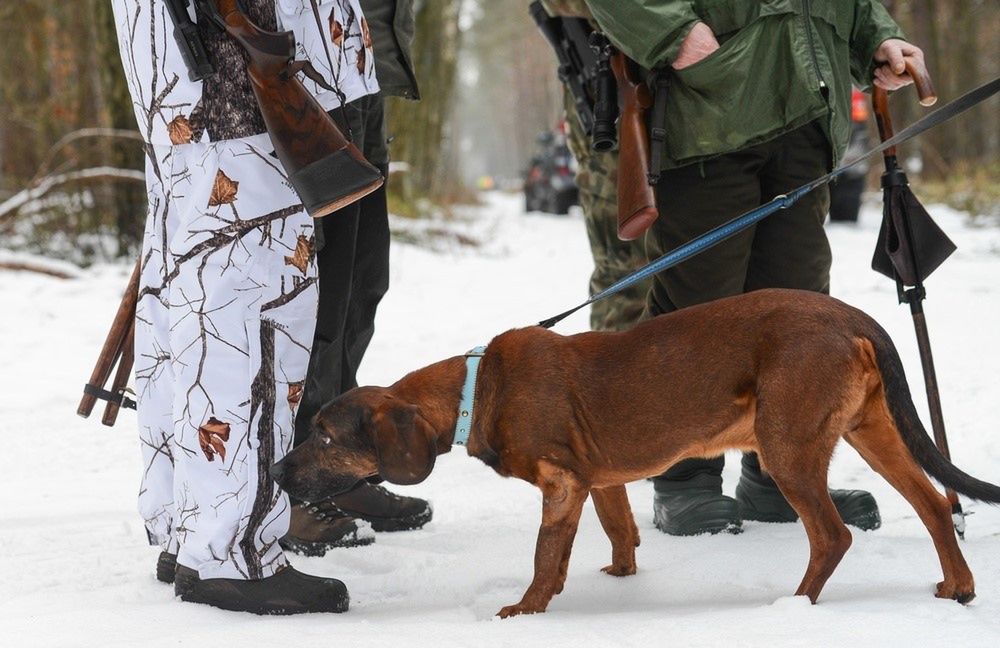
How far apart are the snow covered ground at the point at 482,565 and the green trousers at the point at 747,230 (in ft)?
2.14

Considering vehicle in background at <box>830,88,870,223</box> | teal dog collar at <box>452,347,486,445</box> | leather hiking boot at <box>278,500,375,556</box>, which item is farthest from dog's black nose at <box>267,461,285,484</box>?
vehicle in background at <box>830,88,870,223</box>

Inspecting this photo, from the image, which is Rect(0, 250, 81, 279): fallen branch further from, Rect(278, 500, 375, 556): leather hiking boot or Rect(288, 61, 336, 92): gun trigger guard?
Rect(288, 61, 336, 92): gun trigger guard

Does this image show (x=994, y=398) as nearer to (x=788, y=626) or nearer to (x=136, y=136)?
(x=788, y=626)

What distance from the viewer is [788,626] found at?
2.56 metres

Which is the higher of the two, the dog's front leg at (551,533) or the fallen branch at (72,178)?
the fallen branch at (72,178)

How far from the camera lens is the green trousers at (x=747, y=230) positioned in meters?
3.63

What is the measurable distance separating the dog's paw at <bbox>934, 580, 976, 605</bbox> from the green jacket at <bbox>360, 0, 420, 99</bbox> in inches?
92.4

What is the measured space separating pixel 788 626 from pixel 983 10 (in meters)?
25.2

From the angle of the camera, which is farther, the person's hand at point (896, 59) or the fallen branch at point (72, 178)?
the fallen branch at point (72, 178)

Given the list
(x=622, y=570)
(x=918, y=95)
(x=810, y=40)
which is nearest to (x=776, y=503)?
(x=622, y=570)

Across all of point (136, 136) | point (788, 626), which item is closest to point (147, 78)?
point (788, 626)

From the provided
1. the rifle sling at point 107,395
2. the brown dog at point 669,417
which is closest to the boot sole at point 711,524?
the brown dog at point 669,417

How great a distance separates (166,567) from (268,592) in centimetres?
49

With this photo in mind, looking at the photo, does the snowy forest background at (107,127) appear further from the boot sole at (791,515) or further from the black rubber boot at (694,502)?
the boot sole at (791,515)
